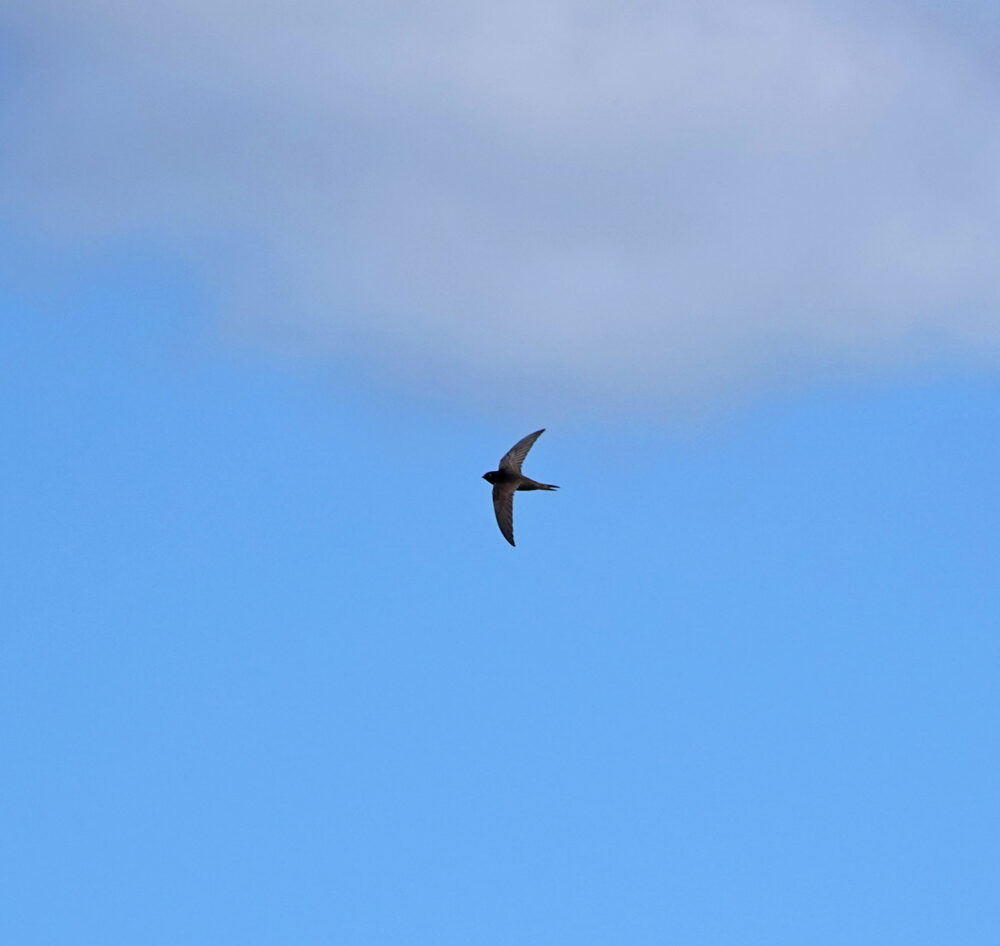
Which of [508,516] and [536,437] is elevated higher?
[536,437]

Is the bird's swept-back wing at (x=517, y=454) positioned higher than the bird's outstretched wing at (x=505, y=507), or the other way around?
the bird's swept-back wing at (x=517, y=454)

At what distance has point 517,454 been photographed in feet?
181

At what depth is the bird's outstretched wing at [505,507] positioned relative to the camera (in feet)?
179

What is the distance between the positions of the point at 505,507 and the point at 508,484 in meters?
1.06

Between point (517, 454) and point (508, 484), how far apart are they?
4.67 ft

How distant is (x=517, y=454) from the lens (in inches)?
2174

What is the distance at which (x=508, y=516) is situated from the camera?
54844 millimetres

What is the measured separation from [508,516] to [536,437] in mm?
4034

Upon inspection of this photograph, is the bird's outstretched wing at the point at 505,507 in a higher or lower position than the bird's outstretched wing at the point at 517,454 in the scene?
lower

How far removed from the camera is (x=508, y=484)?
55062mm

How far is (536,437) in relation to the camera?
56.2 meters

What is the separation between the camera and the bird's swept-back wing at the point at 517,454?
5491 cm

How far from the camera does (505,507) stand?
54.9m

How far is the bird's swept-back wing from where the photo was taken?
5491 centimetres
